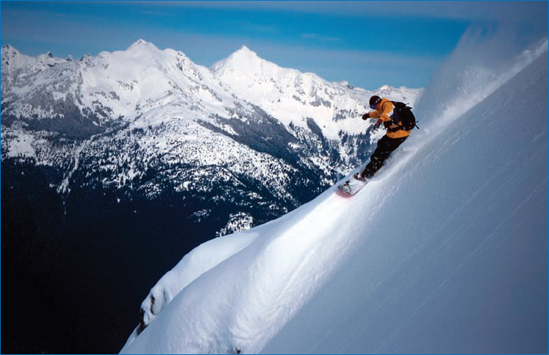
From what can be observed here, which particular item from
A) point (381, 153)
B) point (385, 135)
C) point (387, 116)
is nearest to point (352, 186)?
point (381, 153)

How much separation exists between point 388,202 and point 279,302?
17.6ft

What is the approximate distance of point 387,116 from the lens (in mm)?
11539

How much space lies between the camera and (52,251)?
165 metres

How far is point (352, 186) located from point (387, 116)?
3.27 meters

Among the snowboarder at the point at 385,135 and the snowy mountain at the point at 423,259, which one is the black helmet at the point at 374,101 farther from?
the snowy mountain at the point at 423,259

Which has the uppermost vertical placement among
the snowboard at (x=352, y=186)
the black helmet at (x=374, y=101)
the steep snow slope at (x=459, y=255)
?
the black helmet at (x=374, y=101)

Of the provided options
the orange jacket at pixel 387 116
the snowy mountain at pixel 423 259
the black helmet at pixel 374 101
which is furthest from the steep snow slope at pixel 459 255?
the black helmet at pixel 374 101

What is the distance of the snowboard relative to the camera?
13398 millimetres

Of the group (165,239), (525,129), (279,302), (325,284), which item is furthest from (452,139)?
(165,239)

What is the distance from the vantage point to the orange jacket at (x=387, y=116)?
38.1 feet

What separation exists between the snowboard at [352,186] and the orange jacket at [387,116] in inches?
90.3

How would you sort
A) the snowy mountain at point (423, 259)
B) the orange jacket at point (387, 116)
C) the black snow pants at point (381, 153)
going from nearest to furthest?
1. the snowy mountain at point (423, 259)
2. the orange jacket at point (387, 116)
3. the black snow pants at point (381, 153)

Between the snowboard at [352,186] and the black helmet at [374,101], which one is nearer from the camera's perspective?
the black helmet at [374,101]

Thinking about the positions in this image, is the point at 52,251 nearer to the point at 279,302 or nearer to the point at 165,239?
the point at 165,239
